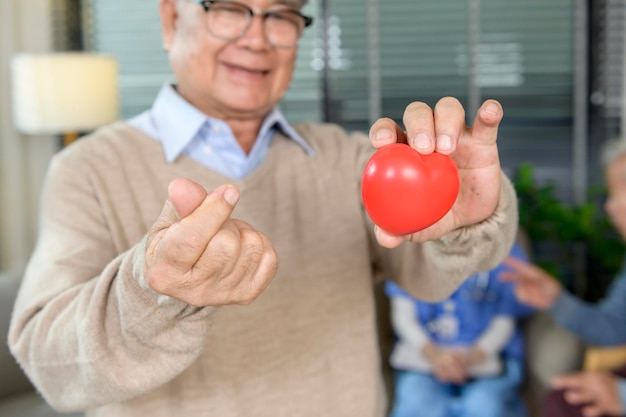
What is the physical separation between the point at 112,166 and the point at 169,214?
41cm

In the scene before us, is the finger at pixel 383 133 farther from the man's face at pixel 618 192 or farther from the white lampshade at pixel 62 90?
the white lampshade at pixel 62 90

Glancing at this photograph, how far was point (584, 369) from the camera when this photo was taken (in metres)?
1.89

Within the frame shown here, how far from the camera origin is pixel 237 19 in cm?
95

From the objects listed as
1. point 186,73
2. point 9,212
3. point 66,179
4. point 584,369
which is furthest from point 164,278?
point 9,212

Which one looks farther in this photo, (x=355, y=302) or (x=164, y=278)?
(x=355, y=302)

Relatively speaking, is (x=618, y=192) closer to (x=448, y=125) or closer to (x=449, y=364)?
(x=449, y=364)

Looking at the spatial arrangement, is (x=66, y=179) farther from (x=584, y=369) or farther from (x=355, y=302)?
(x=584, y=369)

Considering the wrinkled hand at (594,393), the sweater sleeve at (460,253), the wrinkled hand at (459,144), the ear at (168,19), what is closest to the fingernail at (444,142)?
the wrinkled hand at (459,144)

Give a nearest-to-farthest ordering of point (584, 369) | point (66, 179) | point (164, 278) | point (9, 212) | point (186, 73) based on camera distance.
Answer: point (164, 278) < point (66, 179) < point (186, 73) < point (584, 369) < point (9, 212)

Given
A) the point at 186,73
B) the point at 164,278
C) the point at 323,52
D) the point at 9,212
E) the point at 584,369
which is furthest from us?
the point at 323,52

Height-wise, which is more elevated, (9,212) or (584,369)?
(9,212)

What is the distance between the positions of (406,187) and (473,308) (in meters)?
1.57

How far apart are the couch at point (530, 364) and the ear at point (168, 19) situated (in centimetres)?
71

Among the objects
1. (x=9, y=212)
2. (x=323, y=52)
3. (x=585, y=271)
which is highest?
(x=323, y=52)
